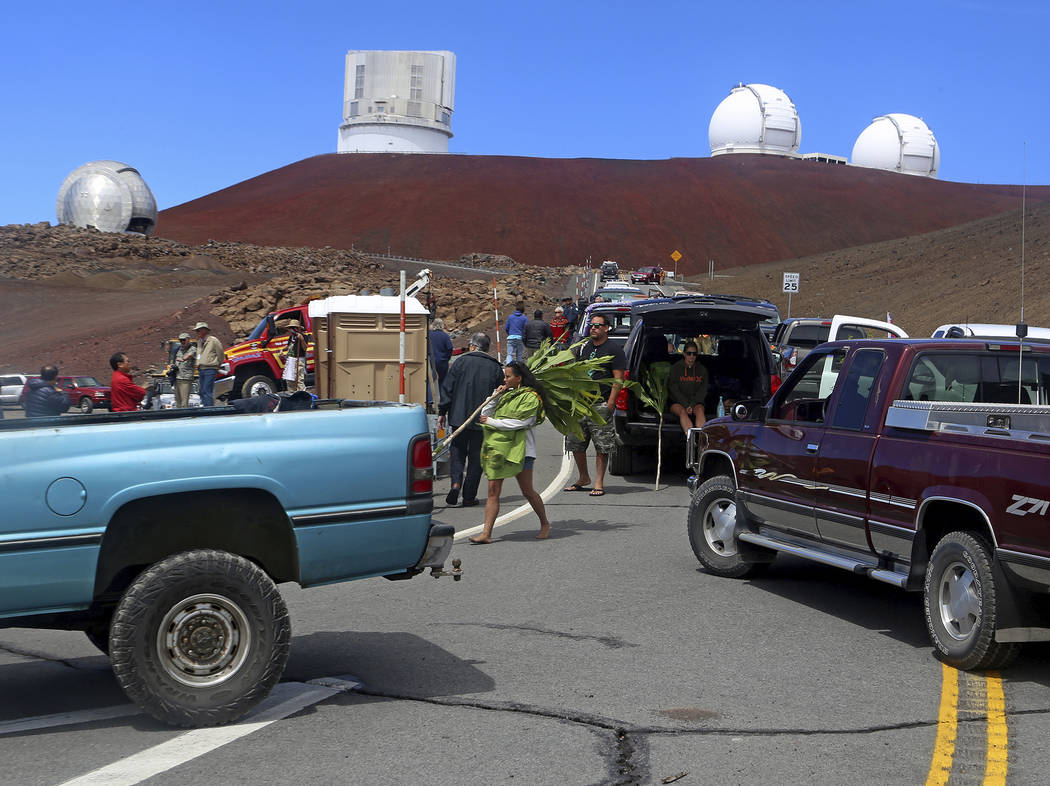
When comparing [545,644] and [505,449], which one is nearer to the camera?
[545,644]

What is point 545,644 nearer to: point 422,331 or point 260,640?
point 260,640

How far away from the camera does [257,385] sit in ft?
82.3

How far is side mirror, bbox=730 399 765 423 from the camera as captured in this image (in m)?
8.71

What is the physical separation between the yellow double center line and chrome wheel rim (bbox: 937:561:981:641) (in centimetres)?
23

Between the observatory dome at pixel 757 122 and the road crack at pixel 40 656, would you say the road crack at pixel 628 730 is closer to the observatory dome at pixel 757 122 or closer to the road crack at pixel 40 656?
the road crack at pixel 40 656

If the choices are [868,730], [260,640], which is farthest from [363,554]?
[868,730]

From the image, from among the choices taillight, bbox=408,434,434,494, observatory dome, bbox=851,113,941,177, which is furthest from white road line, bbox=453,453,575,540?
observatory dome, bbox=851,113,941,177

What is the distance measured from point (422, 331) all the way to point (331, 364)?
4.41ft

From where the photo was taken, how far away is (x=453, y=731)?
17.5 feet

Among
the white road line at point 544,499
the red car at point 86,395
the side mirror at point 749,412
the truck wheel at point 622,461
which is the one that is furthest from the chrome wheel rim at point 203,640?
the red car at point 86,395

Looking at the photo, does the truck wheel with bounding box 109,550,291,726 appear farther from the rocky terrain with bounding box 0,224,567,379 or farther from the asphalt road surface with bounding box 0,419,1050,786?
the rocky terrain with bounding box 0,224,567,379

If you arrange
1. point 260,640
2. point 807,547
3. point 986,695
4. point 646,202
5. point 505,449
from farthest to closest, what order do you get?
point 646,202 → point 505,449 → point 807,547 → point 986,695 → point 260,640

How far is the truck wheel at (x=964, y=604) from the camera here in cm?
624

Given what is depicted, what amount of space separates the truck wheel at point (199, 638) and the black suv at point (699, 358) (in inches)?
371
